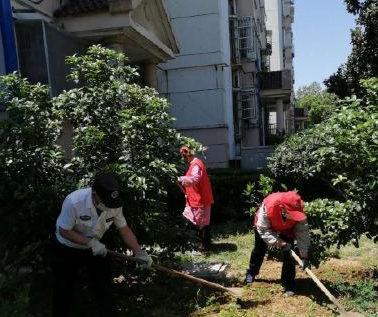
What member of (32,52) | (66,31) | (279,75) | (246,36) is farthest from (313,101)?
(32,52)

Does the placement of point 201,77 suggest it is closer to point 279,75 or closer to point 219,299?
point 279,75

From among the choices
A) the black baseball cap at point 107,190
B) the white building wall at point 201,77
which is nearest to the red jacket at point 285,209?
the black baseball cap at point 107,190

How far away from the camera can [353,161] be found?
4941mm

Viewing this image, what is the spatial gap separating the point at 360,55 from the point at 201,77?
5.67 metres

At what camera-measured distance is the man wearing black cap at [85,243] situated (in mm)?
3863

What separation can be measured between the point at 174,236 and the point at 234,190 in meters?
4.82

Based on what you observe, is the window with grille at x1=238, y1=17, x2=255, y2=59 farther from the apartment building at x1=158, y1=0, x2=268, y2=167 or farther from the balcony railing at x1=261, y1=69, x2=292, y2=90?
the balcony railing at x1=261, y1=69, x2=292, y2=90

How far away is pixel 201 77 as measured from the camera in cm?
1585

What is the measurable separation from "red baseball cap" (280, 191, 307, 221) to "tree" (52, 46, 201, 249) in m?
1.14

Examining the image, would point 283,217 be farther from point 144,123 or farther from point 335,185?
point 144,123

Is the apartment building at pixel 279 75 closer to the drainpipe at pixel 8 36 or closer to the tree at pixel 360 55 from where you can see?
the tree at pixel 360 55

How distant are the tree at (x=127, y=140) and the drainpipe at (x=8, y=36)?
2.11m

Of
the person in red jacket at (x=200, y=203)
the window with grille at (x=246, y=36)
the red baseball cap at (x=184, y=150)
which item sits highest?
the window with grille at (x=246, y=36)

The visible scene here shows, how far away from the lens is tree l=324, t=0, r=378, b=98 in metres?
A: 10.9
